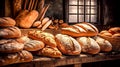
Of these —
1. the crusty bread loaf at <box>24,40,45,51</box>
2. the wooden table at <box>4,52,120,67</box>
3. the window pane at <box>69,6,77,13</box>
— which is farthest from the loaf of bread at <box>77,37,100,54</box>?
the window pane at <box>69,6,77,13</box>

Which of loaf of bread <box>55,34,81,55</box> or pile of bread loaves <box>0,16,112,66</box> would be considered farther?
loaf of bread <box>55,34,81,55</box>

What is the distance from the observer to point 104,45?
19.6ft

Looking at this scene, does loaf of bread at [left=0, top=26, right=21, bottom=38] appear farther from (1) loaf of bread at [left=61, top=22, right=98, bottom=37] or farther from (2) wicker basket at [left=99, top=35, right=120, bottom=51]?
(2) wicker basket at [left=99, top=35, right=120, bottom=51]

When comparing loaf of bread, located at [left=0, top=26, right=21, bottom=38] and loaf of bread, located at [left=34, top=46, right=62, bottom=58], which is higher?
loaf of bread, located at [left=0, top=26, right=21, bottom=38]

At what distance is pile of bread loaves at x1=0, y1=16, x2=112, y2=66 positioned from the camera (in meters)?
4.61

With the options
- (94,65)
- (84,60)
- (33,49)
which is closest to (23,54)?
(33,49)

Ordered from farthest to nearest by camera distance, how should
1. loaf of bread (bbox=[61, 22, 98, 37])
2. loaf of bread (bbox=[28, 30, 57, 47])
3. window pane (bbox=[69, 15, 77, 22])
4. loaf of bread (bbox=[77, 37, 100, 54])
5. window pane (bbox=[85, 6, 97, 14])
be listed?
window pane (bbox=[85, 6, 97, 14]) → window pane (bbox=[69, 15, 77, 22]) → loaf of bread (bbox=[61, 22, 98, 37]) → loaf of bread (bbox=[77, 37, 100, 54]) → loaf of bread (bbox=[28, 30, 57, 47])

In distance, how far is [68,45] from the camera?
5.37 m

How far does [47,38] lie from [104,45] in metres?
1.67

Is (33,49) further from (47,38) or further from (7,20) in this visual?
(7,20)

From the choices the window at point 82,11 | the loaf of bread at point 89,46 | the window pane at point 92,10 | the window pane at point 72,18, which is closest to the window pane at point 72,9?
the window at point 82,11

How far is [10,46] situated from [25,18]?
5.94 ft

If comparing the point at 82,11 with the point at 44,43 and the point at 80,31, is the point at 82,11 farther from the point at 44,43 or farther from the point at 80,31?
the point at 44,43

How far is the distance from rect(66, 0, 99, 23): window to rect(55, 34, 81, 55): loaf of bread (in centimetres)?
273
